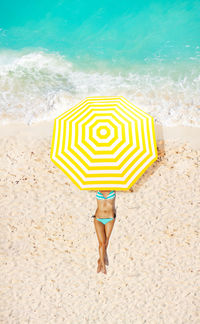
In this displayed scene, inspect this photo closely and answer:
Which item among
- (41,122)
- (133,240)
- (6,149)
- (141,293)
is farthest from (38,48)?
(141,293)

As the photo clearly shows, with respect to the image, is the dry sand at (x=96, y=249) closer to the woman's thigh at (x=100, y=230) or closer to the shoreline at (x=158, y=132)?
the shoreline at (x=158, y=132)

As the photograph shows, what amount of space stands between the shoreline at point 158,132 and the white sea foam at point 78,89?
249mm

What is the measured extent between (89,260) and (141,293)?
1226 millimetres

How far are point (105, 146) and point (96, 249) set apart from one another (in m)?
3.07

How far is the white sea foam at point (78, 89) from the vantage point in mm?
9219

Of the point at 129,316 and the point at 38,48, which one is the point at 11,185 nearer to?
the point at 129,316

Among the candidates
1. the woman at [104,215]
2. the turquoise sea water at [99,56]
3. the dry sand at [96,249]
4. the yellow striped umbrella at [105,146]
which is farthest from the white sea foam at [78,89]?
the woman at [104,215]

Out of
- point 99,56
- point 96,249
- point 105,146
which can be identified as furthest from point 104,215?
point 99,56

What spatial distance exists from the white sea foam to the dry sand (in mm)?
1869

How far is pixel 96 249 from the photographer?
22.1 ft

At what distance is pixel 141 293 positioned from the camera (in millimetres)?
6363

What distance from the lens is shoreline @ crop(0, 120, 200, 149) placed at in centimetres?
803

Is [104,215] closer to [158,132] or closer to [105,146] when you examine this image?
[105,146]

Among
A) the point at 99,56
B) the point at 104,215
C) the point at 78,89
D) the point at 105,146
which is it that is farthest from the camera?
the point at 99,56
